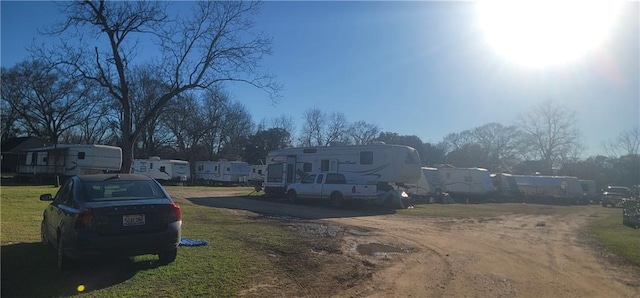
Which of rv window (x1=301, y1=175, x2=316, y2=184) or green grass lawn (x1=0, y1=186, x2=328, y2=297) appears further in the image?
rv window (x1=301, y1=175, x2=316, y2=184)

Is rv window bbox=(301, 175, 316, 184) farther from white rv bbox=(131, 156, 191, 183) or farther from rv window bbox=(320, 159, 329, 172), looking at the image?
white rv bbox=(131, 156, 191, 183)

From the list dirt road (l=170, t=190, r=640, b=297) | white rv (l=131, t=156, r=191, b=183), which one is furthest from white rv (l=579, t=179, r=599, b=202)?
white rv (l=131, t=156, r=191, b=183)

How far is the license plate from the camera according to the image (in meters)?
6.46

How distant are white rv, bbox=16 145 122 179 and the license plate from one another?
29.1 metres

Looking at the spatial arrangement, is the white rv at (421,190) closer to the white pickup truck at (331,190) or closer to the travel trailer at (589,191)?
the white pickup truck at (331,190)

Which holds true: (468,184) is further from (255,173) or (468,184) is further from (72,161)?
(72,161)

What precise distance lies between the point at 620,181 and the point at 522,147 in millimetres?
17022

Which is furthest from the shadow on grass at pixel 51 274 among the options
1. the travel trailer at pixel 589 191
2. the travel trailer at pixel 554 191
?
the travel trailer at pixel 589 191

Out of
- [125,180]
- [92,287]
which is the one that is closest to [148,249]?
[92,287]

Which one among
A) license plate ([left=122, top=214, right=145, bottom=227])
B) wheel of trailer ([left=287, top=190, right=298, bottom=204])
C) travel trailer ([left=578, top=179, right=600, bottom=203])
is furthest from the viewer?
travel trailer ([left=578, top=179, right=600, bottom=203])

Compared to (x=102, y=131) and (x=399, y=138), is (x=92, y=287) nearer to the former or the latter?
(x=102, y=131)

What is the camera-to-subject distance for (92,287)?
5863 mm

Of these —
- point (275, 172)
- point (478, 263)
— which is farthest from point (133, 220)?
point (275, 172)

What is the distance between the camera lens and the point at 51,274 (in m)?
6.45
